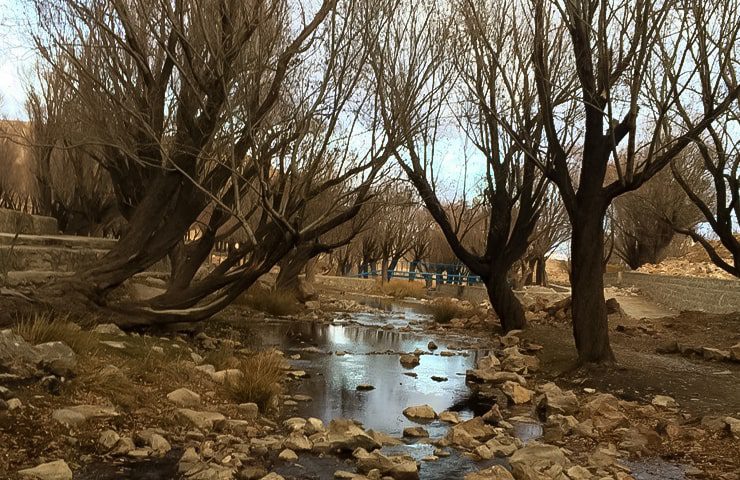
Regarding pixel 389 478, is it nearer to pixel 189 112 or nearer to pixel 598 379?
pixel 598 379

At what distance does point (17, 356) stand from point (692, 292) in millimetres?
17256

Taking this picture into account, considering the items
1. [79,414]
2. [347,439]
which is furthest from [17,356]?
[347,439]

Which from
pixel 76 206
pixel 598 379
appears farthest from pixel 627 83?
pixel 76 206

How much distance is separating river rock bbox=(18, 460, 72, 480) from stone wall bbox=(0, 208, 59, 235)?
1096 cm

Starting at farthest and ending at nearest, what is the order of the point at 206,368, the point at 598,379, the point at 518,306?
the point at 518,306, the point at 598,379, the point at 206,368

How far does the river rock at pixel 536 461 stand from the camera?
15.2ft

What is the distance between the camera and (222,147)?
870 cm

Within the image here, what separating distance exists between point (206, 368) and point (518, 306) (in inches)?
318

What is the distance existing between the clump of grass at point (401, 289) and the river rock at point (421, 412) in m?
21.6

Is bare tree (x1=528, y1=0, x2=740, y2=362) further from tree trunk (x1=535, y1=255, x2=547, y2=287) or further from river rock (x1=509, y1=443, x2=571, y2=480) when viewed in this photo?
tree trunk (x1=535, y1=255, x2=547, y2=287)

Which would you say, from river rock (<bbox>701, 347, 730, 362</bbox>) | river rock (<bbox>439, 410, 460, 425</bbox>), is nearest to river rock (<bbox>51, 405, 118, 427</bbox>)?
river rock (<bbox>439, 410, 460, 425</bbox>)

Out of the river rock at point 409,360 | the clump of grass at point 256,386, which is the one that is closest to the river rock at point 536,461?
the clump of grass at point 256,386

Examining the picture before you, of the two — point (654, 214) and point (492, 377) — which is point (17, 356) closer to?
point (492, 377)

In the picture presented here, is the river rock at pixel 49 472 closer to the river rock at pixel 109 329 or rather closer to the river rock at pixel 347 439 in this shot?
the river rock at pixel 347 439
